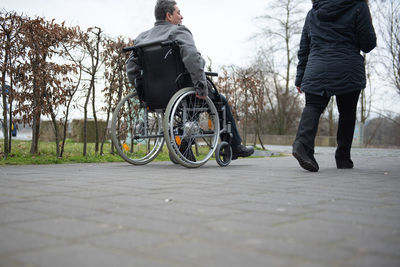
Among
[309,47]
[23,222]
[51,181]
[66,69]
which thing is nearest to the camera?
[23,222]

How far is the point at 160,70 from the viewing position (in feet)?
15.2

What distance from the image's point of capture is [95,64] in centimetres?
607

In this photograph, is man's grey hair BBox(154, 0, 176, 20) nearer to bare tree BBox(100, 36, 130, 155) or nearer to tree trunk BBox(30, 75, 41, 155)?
bare tree BBox(100, 36, 130, 155)

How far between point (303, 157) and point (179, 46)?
164 cm

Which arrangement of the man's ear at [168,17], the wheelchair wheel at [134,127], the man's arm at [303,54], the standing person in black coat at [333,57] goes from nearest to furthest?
the standing person in black coat at [333,57], the man's ear at [168,17], the man's arm at [303,54], the wheelchair wheel at [134,127]

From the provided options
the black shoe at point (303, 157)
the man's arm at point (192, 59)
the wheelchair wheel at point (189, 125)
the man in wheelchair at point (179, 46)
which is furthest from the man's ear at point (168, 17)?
the black shoe at point (303, 157)

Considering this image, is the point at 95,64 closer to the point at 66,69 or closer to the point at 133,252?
the point at 66,69

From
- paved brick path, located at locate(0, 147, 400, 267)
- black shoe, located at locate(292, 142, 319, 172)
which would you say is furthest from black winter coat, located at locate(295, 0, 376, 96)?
paved brick path, located at locate(0, 147, 400, 267)

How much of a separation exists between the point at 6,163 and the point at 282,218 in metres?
3.65

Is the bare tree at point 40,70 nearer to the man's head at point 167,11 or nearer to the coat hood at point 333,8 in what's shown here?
the man's head at point 167,11

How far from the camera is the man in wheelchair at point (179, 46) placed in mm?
4426

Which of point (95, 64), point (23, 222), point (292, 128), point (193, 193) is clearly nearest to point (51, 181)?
point (193, 193)

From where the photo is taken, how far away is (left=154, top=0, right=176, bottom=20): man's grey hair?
4.84 m

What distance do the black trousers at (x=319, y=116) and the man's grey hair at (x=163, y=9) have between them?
5.73 feet
